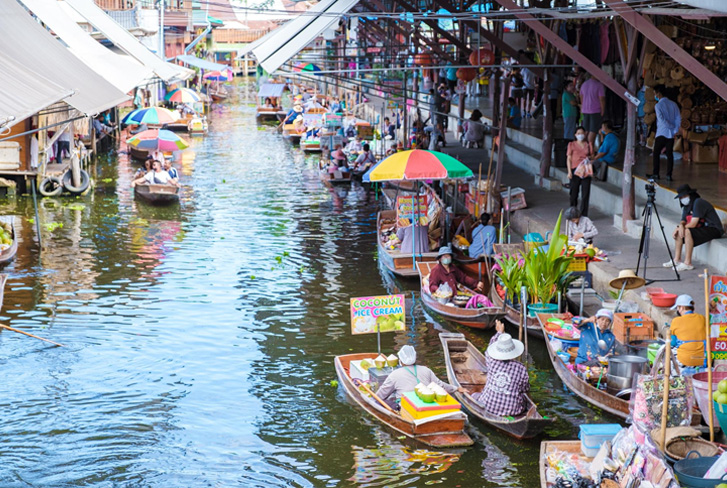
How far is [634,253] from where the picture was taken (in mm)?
16156

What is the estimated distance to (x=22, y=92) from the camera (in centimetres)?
1238

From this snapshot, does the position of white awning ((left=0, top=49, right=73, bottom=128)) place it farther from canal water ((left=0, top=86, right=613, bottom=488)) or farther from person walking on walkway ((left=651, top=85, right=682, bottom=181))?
person walking on walkway ((left=651, top=85, right=682, bottom=181))

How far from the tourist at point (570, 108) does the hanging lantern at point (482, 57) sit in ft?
6.99

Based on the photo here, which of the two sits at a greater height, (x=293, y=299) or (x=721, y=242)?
(x=721, y=242)

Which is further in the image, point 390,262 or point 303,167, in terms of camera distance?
point 303,167

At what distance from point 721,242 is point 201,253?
10879mm

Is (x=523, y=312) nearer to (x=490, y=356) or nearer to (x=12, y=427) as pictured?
(x=490, y=356)

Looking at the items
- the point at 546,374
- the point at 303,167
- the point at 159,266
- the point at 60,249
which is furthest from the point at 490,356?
the point at 303,167

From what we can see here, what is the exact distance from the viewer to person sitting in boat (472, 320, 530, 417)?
10.7 m

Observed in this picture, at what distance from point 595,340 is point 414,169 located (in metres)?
6.31

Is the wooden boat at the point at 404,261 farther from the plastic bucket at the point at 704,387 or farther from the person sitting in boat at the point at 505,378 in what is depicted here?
the plastic bucket at the point at 704,387

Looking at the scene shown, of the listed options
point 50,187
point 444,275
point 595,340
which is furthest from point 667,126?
point 50,187

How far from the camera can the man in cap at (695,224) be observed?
14453mm

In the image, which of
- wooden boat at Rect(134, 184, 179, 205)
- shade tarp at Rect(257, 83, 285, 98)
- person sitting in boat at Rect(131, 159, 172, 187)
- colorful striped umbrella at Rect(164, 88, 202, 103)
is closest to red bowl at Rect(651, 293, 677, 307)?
wooden boat at Rect(134, 184, 179, 205)
